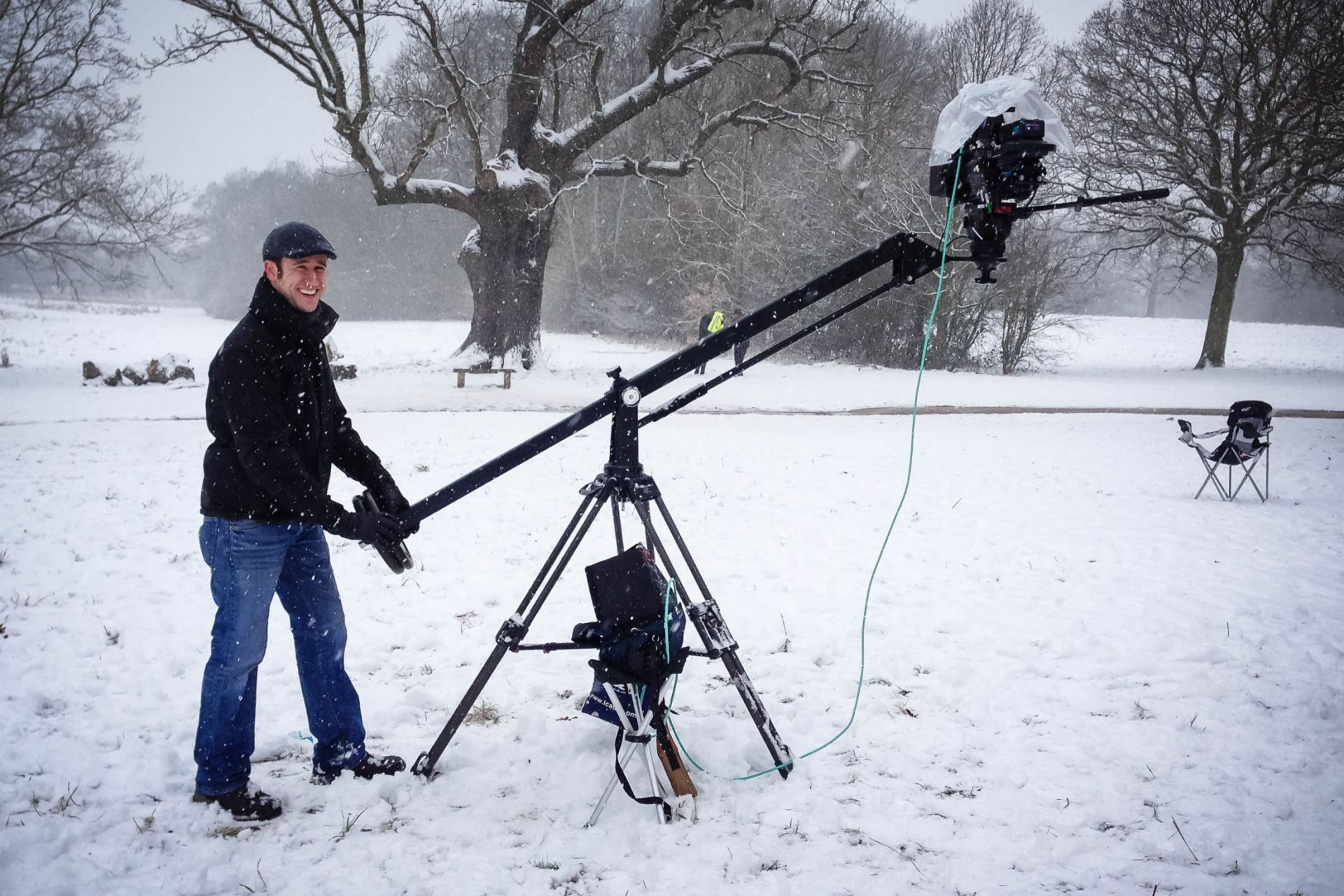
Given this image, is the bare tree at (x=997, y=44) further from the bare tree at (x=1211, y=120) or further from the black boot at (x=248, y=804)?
the black boot at (x=248, y=804)

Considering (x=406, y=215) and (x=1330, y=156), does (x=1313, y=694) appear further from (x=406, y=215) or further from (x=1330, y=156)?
(x=406, y=215)

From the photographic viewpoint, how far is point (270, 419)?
9.28 feet

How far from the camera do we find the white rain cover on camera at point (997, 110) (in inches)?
107

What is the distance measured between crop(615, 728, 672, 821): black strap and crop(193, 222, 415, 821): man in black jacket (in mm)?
1177

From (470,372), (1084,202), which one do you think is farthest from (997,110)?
(470,372)

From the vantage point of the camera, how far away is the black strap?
2.96m

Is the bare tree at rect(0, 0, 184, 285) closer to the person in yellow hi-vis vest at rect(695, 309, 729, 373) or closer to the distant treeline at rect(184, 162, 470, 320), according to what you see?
the person in yellow hi-vis vest at rect(695, 309, 729, 373)

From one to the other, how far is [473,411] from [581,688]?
10092mm

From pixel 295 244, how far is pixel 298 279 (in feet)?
0.44

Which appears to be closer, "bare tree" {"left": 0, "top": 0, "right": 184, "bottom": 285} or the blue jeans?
the blue jeans

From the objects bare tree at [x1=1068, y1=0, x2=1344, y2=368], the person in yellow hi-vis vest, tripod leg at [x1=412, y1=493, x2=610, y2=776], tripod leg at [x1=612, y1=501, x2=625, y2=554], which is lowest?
tripod leg at [x1=412, y1=493, x2=610, y2=776]

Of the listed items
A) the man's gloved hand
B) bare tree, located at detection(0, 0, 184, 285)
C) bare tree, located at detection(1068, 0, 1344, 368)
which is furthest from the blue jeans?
bare tree, located at detection(1068, 0, 1344, 368)

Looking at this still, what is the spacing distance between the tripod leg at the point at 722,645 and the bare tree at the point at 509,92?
14.6 m

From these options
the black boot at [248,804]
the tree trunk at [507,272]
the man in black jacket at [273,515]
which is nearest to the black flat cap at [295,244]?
the man in black jacket at [273,515]
